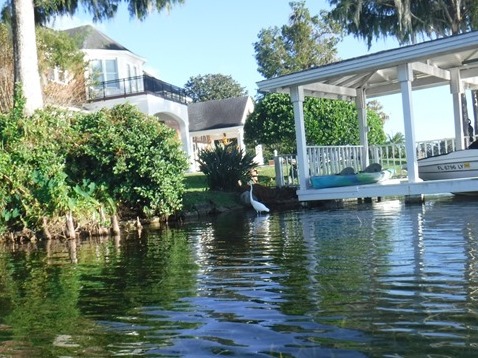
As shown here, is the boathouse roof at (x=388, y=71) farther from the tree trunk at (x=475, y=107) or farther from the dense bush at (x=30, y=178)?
the dense bush at (x=30, y=178)

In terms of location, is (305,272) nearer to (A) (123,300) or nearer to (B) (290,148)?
(A) (123,300)

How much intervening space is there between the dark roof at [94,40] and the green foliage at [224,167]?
50.4ft

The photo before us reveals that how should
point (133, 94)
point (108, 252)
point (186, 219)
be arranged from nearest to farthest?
point (108, 252) → point (186, 219) → point (133, 94)

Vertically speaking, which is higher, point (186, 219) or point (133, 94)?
point (133, 94)

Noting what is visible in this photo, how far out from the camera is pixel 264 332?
4.03 meters

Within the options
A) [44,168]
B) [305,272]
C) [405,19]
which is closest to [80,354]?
[305,272]

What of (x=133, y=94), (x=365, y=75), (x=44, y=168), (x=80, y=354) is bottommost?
(x=80, y=354)

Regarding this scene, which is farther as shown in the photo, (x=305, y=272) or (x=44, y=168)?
(x=44, y=168)

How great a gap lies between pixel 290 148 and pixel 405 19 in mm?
8413

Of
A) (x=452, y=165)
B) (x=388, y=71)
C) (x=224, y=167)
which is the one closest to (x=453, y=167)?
(x=452, y=165)

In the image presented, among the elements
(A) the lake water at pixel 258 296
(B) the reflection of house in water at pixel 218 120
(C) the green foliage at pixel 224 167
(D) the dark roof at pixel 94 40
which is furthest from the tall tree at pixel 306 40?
(A) the lake water at pixel 258 296

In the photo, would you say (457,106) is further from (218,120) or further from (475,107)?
(218,120)

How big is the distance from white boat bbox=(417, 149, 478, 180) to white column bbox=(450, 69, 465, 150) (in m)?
2.26

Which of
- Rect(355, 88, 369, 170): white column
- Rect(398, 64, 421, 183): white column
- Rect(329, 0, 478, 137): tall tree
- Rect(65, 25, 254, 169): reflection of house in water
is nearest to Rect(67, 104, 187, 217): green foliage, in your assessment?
Rect(398, 64, 421, 183): white column
